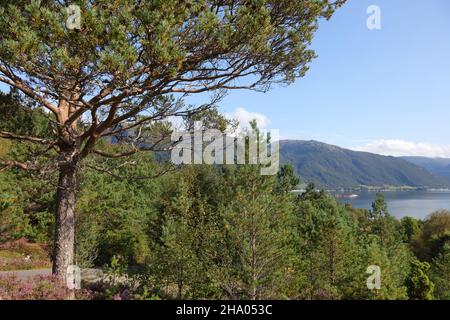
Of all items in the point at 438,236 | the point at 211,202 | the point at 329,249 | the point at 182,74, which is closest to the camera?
the point at 182,74

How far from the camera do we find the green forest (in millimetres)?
9922

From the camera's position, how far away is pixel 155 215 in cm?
2367

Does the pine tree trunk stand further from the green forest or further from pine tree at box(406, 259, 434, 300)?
pine tree at box(406, 259, 434, 300)

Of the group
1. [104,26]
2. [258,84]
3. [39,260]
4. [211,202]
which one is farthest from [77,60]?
[39,260]

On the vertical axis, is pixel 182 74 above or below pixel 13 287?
above

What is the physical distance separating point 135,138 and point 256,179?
3542mm

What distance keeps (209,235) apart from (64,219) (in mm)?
6262

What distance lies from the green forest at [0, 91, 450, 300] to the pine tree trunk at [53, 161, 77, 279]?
36 cm

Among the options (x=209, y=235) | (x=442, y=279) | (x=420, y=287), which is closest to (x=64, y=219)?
(x=209, y=235)

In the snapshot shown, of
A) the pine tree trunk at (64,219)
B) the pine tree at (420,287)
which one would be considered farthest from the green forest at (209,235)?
the pine tree trunk at (64,219)

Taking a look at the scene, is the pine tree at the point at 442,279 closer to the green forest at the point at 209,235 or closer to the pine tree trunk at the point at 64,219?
the green forest at the point at 209,235

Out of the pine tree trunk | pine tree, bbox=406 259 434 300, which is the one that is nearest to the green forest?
pine tree, bbox=406 259 434 300

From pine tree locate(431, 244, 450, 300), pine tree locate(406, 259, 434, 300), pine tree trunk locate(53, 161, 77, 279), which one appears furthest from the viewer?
pine tree locate(431, 244, 450, 300)

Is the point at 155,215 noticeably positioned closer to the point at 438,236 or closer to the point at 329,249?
the point at 329,249
